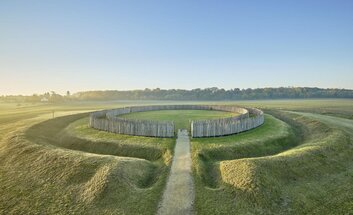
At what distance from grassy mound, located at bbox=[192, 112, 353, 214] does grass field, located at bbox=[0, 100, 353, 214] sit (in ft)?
0.25

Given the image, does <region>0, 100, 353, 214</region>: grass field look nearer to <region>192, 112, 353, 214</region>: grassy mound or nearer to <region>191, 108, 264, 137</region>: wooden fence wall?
<region>192, 112, 353, 214</region>: grassy mound

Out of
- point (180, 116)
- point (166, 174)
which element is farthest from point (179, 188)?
point (180, 116)

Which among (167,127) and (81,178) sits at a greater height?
(167,127)

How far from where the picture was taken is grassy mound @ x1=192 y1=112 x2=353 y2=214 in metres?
19.9

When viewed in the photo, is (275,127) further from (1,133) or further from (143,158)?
(1,133)

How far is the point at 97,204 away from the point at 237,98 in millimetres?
143817

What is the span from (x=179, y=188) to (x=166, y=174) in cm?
280

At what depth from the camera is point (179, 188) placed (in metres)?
21.7

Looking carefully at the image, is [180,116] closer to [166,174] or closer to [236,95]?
[166,174]

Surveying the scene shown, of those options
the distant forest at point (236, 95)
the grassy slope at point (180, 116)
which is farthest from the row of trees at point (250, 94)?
the grassy slope at point (180, 116)

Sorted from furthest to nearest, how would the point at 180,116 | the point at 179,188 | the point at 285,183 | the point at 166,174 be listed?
the point at 180,116 → the point at 166,174 → the point at 285,183 → the point at 179,188

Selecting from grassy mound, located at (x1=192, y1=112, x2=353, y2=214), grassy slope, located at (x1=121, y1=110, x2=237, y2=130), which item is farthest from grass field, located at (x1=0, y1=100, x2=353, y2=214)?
grassy slope, located at (x1=121, y1=110, x2=237, y2=130)

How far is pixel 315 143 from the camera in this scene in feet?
108

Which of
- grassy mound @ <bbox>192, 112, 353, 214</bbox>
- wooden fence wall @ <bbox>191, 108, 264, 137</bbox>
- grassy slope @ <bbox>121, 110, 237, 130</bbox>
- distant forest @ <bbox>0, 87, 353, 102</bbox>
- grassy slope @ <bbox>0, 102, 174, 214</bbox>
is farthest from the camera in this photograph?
distant forest @ <bbox>0, 87, 353, 102</bbox>
